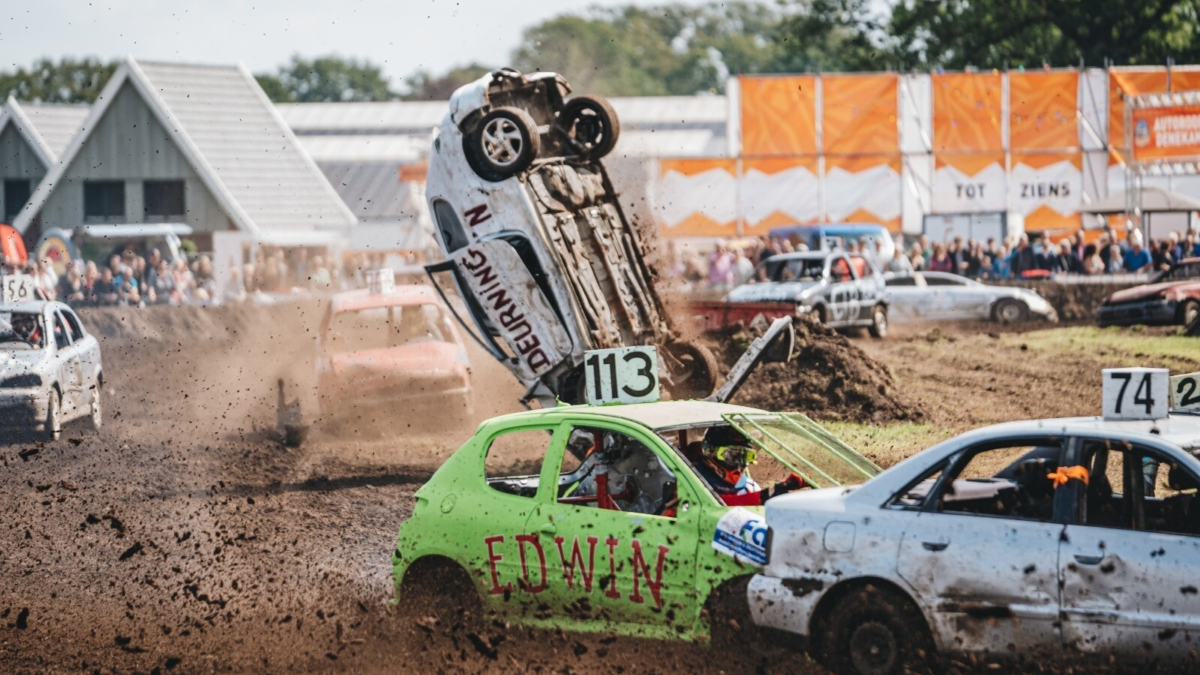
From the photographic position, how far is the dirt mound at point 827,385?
1611 cm

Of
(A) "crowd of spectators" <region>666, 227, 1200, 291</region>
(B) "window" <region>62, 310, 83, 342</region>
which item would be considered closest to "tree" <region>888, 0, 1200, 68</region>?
(A) "crowd of spectators" <region>666, 227, 1200, 291</region>

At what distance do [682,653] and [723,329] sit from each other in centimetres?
1254

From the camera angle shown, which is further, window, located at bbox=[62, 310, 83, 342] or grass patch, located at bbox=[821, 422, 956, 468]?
window, located at bbox=[62, 310, 83, 342]

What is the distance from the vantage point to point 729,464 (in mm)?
7848

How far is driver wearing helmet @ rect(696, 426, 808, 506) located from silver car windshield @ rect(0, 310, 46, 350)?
1184 cm

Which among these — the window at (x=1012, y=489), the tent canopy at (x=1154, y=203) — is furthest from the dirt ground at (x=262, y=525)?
the tent canopy at (x=1154, y=203)

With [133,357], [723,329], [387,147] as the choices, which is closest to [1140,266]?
[723,329]

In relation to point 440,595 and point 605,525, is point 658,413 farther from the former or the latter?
point 440,595

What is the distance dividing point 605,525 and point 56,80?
83261mm

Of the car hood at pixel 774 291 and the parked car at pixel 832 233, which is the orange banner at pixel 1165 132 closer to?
the parked car at pixel 832 233

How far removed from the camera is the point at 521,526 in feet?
24.3

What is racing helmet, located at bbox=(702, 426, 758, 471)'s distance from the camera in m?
7.81

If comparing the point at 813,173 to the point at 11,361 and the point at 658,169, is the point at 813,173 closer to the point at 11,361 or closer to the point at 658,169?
the point at 658,169

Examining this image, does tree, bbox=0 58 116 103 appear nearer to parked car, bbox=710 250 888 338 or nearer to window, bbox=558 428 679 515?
parked car, bbox=710 250 888 338
